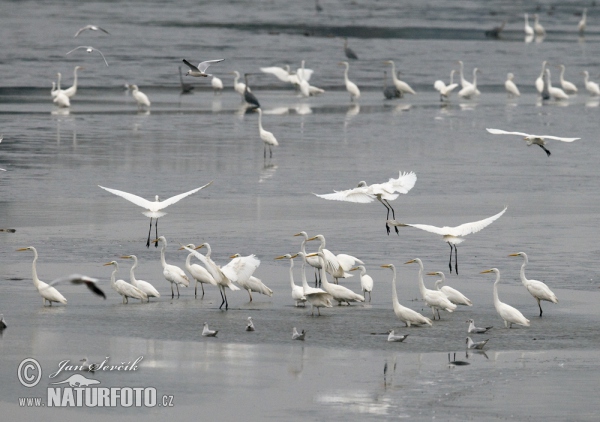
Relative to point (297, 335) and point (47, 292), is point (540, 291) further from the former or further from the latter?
point (47, 292)

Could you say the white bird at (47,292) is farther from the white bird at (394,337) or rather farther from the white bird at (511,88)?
the white bird at (511,88)

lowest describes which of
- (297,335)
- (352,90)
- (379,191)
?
(352,90)

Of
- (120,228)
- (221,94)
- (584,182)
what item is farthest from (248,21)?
(120,228)

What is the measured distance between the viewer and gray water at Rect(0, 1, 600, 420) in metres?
10.3

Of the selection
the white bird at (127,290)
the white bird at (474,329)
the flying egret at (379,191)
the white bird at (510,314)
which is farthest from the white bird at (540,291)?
the white bird at (127,290)

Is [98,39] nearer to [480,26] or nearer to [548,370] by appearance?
[480,26]

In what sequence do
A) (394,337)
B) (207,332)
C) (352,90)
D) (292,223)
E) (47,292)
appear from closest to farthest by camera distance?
(394,337) → (207,332) → (47,292) → (292,223) → (352,90)

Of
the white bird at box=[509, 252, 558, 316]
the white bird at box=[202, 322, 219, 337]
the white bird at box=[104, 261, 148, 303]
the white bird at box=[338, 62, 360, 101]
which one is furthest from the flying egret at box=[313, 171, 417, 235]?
the white bird at box=[338, 62, 360, 101]

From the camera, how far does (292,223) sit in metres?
17.4

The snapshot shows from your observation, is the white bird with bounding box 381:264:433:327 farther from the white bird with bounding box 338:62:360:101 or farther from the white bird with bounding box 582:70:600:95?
the white bird with bounding box 582:70:600:95

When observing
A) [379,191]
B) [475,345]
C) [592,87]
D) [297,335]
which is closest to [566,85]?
[592,87]

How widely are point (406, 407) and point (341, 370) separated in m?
A: 1.12

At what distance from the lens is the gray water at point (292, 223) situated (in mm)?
10320

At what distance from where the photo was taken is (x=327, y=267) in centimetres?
1409
